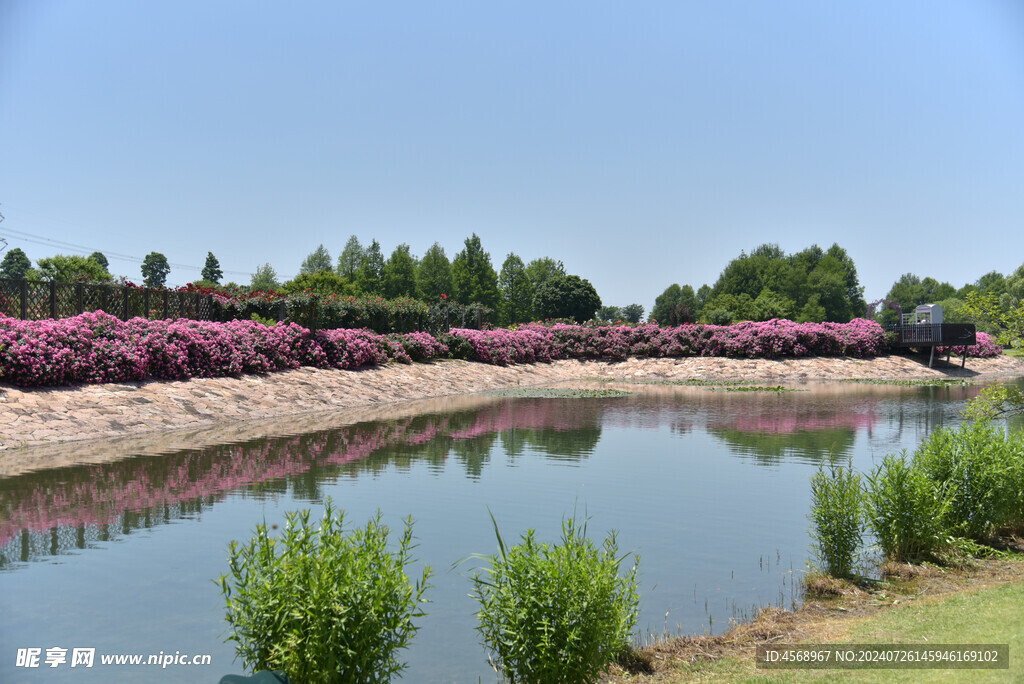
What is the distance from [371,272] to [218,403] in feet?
216

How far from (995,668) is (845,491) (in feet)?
7.44

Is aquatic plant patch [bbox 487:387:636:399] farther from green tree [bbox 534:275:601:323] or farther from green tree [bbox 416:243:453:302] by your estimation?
green tree [bbox 416:243:453:302]

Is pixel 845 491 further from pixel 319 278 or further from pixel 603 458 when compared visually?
pixel 319 278

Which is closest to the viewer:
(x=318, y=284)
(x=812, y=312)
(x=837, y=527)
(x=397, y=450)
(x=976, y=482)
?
(x=837, y=527)

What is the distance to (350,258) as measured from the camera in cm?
8438

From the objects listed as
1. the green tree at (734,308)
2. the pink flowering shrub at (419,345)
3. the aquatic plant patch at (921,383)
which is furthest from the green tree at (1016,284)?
the pink flowering shrub at (419,345)

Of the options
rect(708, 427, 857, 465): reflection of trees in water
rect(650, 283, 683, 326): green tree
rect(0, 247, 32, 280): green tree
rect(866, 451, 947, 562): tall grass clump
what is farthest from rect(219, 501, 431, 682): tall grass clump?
rect(650, 283, 683, 326): green tree

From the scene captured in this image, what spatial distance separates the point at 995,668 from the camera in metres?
3.60

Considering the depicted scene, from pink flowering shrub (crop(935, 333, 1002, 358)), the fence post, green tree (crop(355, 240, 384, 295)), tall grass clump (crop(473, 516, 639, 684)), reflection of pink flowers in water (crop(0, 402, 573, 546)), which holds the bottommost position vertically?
reflection of pink flowers in water (crop(0, 402, 573, 546))

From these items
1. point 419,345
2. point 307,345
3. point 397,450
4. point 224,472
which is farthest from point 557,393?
point 224,472

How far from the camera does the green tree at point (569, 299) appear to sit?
Result: 54000mm

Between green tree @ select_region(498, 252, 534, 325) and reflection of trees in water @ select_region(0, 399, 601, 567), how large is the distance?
58667 millimetres

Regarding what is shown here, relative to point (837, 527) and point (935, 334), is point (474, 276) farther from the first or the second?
point (837, 527)

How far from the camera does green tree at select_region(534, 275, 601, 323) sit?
177 feet
